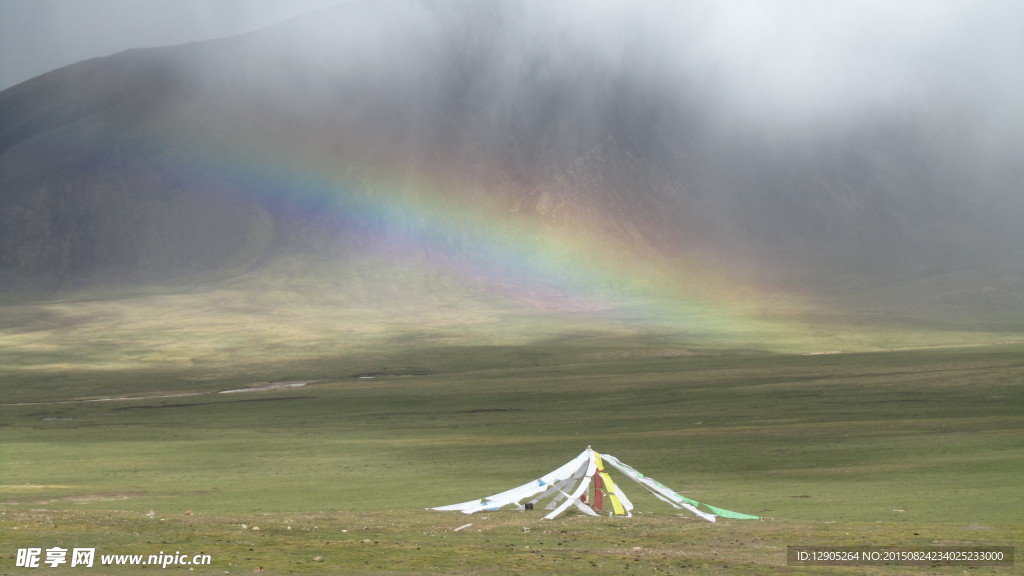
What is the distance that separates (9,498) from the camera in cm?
3350

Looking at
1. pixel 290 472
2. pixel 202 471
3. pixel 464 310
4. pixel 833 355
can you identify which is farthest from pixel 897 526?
pixel 464 310

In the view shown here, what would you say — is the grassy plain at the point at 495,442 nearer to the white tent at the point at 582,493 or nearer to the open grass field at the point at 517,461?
the open grass field at the point at 517,461

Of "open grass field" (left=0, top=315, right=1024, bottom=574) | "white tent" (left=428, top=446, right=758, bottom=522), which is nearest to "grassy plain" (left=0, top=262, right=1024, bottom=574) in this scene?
"open grass field" (left=0, top=315, right=1024, bottom=574)

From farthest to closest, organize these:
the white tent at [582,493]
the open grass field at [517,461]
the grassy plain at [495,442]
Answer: the white tent at [582,493] → the grassy plain at [495,442] → the open grass field at [517,461]

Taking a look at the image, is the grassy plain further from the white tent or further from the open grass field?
the white tent

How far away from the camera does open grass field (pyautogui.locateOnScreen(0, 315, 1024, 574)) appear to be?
66.8 ft

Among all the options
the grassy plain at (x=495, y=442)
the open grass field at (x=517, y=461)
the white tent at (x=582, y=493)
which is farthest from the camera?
the white tent at (x=582, y=493)

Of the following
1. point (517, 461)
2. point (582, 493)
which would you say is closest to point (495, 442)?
point (517, 461)

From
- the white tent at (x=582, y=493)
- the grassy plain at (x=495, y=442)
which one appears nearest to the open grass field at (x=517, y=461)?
the grassy plain at (x=495, y=442)

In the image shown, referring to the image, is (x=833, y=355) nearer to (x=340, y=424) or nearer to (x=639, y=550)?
(x=340, y=424)

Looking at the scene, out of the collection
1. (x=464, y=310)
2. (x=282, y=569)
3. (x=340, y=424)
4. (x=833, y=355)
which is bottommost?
(x=282, y=569)

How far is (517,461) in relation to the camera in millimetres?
40875

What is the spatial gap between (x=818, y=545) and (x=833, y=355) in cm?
8041

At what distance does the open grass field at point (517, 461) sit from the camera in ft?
66.8
